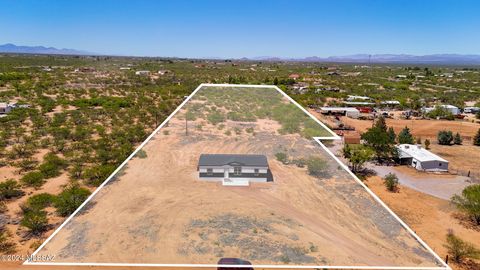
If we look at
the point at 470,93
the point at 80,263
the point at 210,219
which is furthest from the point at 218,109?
the point at 470,93

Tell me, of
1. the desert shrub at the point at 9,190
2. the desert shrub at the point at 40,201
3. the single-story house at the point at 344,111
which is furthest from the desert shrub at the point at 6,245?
the single-story house at the point at 344,111

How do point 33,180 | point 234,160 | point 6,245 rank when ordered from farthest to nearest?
point 33,180 → point 6,245 → point 234,160

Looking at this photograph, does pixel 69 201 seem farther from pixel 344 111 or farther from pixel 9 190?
pixel 344 111

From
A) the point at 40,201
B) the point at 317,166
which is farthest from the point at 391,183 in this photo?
the point at 40,201

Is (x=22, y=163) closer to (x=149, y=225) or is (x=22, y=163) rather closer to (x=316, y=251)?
(x=149, y=225)

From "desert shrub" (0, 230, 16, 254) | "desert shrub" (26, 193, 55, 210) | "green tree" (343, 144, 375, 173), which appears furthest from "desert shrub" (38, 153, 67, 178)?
"green tree" (343, 144, 375, 173)

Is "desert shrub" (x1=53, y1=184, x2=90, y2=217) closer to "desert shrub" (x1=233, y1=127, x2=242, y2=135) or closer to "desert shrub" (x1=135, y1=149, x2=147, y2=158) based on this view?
"desert shrub" (x1=135, y1=149, x2=147, y2=158)
